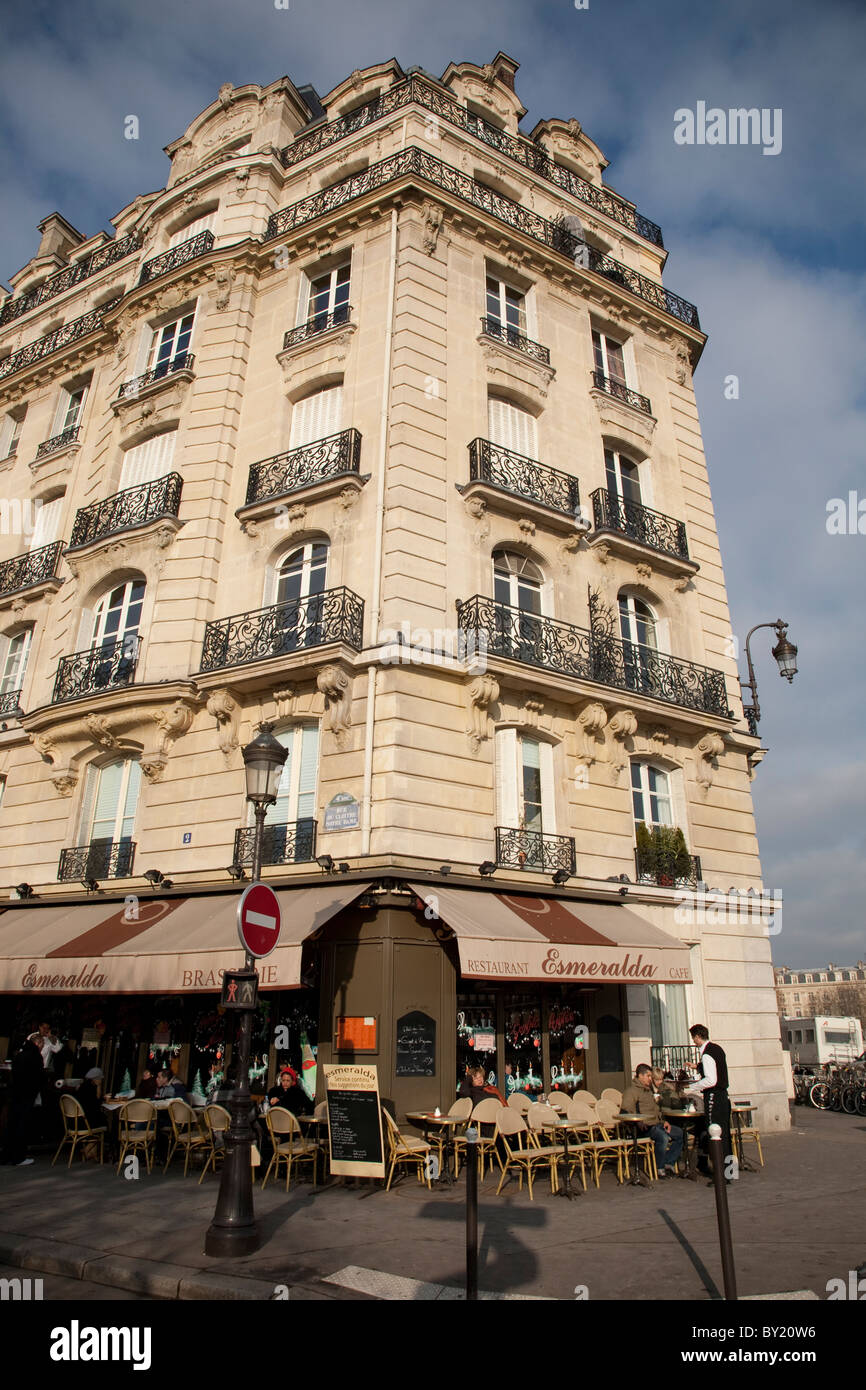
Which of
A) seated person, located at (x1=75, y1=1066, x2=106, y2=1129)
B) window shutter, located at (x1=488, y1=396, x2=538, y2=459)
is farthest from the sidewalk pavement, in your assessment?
window shutter, located at (x1=488, y1=396, x2=538, y2=459)

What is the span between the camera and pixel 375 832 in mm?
11664

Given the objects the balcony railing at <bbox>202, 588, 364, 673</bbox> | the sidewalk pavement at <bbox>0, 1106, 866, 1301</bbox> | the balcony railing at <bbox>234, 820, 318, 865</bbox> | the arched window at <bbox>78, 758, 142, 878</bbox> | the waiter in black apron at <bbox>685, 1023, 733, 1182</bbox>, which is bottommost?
the sidewalk pavement at <bbox>0, 1106, 866, 1301</bbox>

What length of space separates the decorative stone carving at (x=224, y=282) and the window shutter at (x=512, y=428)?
6.77 m

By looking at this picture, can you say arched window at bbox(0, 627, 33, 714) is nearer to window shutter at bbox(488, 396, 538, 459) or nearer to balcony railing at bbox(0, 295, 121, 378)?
balcony railing at bbox(0, 295, 121, 378)

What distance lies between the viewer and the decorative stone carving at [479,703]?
1284 centimetres

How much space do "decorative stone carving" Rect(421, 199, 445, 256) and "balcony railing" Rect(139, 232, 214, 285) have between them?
17.6 ft

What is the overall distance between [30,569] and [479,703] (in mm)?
12155

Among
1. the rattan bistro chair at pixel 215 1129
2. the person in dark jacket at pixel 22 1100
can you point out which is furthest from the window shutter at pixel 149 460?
the rattan bistro chair at pixel 215 1129

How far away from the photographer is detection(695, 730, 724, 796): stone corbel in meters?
15.8

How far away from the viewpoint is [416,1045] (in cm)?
1095

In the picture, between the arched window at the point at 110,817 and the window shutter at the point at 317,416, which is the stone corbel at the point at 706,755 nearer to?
the window shutter at the point at 317,416

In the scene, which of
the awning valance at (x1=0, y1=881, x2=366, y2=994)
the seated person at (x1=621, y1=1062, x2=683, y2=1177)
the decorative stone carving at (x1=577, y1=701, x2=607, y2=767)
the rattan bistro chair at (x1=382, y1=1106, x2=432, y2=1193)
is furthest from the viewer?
the decorative stone carving at (x1=577, y1=701, x2=607, y2=767)

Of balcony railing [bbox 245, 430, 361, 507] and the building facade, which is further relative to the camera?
balcony railing [bbox 245, 430, 361, 507]
